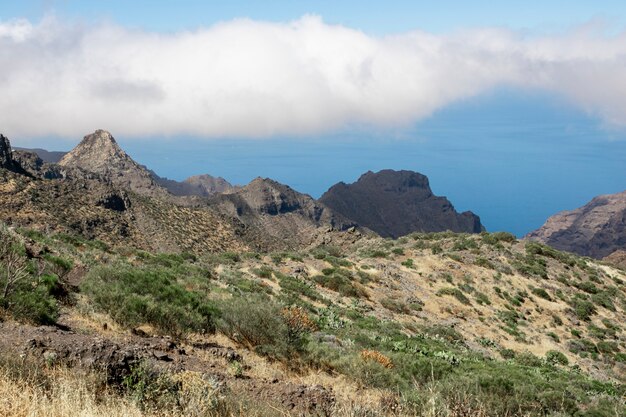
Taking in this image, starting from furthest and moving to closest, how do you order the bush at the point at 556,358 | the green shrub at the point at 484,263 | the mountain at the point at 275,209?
1. the mountain at the point at 275,209
2. the green shrub at the point at 484,263
3. the bush at the point at 556,358

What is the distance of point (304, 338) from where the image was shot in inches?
499

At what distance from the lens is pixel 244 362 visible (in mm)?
10945

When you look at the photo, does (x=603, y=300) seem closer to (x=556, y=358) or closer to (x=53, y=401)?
(x=556, y=358)

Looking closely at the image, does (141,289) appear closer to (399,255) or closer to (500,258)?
(399,255)

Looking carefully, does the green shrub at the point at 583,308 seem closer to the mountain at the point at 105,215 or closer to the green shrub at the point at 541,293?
the green shrub at the point at 541,293

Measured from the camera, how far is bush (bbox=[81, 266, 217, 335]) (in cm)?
1196

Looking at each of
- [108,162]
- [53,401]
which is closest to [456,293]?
[53,401]

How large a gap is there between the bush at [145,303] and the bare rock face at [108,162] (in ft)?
422

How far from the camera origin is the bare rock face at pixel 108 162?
461 feet

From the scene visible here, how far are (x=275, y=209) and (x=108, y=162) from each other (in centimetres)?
5537

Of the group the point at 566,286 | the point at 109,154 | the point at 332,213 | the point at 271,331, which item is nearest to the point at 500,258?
the point at 566,286

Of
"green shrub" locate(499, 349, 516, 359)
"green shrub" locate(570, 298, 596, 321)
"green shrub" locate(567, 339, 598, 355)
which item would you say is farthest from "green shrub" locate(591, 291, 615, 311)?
"green shrub" locate(499, 349, 516, 359)

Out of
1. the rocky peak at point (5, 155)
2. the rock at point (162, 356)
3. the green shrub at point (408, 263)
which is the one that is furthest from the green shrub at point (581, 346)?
the rocky peak at point (5, 155)

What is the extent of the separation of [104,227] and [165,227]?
7.41 metres
